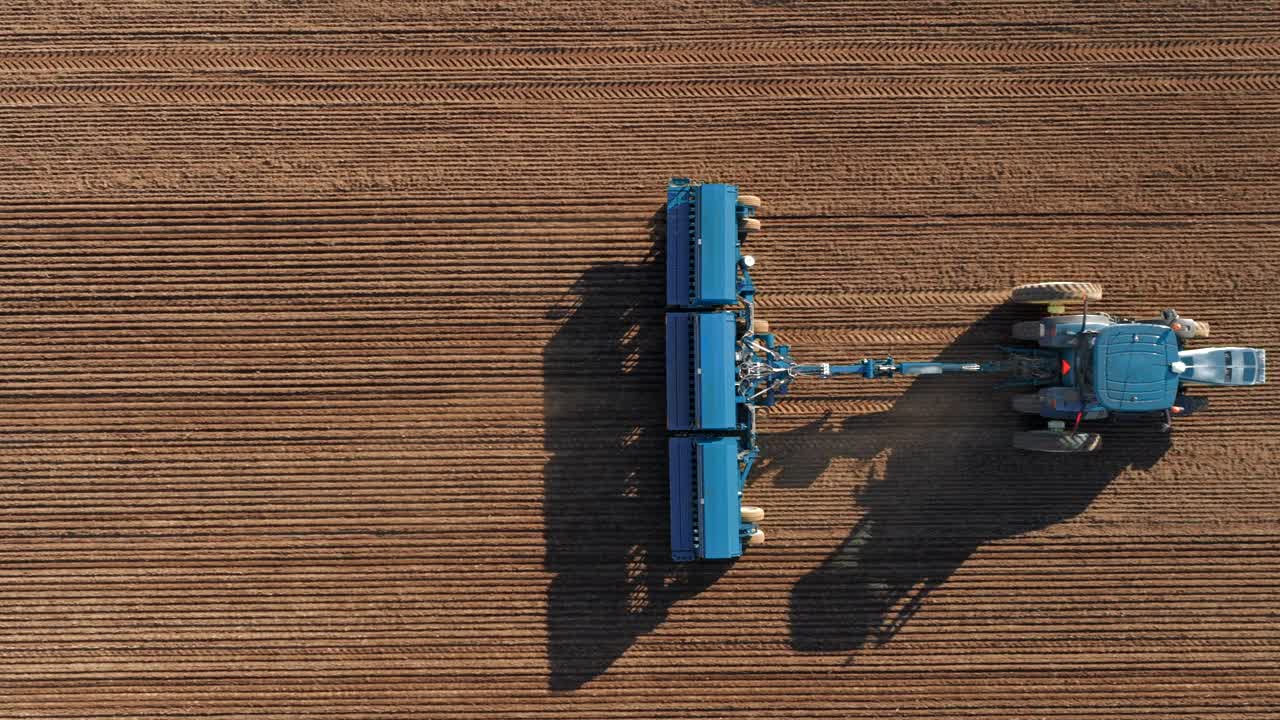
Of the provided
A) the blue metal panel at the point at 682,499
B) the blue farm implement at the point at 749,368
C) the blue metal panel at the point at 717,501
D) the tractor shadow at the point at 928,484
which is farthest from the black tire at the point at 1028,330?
the blue metal panel at the point at 682,499

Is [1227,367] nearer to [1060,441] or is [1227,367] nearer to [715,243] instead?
[1060,441]

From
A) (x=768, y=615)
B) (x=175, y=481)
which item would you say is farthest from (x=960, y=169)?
(x=175, y=481)

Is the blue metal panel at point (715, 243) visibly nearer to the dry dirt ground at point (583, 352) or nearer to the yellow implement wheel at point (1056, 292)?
the dry dirt ground at point (583, 352)

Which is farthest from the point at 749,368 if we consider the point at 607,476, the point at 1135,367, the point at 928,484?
the point at 1135,367

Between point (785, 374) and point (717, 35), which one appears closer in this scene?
point (785, 374)

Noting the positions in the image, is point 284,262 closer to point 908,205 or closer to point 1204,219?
point 908,205
